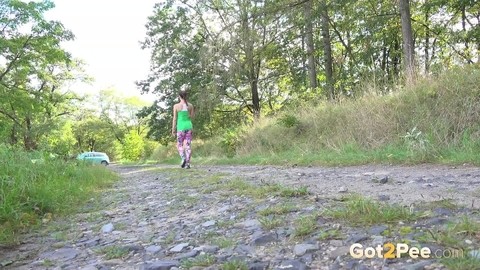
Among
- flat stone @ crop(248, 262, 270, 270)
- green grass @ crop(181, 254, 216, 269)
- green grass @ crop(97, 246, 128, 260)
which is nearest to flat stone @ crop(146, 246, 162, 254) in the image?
green grass @ crop(97, 246, 128, 260)

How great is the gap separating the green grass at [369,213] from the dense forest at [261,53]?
711cm

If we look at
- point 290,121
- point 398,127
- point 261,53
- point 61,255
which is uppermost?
point 261,53

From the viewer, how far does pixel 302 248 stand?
6.63 feet

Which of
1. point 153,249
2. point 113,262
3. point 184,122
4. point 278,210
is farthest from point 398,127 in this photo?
point 113,262

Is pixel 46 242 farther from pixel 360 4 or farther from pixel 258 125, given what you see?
pixel 360 4

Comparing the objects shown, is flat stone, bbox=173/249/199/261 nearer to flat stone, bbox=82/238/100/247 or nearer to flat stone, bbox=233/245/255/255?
flat stone, bbox=233/245/255/255

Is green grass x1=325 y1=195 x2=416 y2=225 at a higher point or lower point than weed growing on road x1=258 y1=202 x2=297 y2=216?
higher

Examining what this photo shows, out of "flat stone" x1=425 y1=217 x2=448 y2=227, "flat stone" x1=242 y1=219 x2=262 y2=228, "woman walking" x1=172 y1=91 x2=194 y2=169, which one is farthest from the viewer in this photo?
"woman walking" x1=172 y1=91 x2=194 y2=169

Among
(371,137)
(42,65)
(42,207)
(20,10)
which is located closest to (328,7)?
(371,137)

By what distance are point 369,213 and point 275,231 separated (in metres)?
0.62

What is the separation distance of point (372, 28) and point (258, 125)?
5.92 meters

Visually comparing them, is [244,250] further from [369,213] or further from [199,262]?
[369,213]

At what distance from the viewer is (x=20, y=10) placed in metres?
19.1

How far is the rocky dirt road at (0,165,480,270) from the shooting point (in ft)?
6.10
